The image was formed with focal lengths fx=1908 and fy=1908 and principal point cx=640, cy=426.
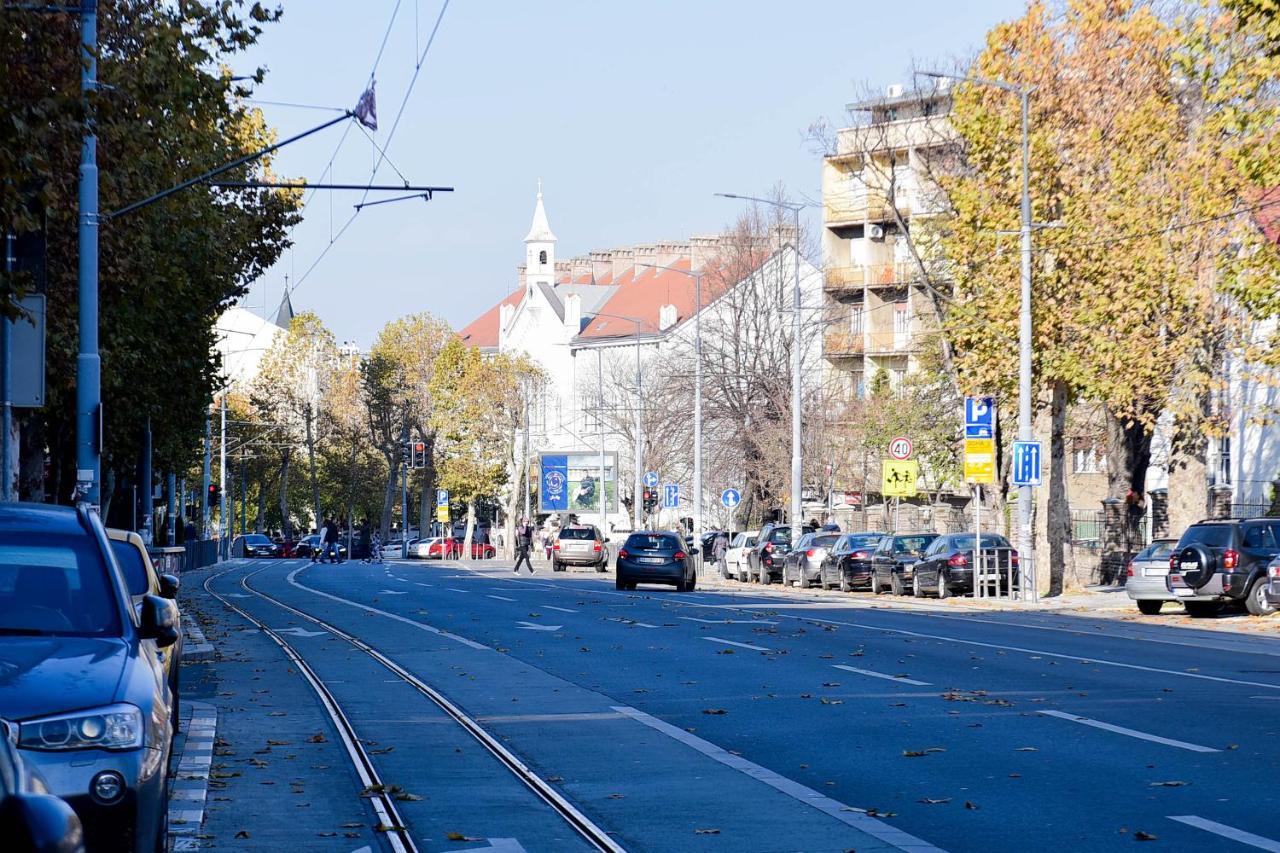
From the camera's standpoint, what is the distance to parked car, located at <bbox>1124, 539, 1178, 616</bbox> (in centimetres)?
3169

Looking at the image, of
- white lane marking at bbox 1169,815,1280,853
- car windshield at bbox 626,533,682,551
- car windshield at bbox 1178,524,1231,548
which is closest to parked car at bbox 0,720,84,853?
white lane marking at bbox 1169,815,1280,853

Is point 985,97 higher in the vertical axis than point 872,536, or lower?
higher

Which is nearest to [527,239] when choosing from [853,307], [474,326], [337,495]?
[474,326]

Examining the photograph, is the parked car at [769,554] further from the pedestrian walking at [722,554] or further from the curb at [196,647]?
the curb at [196,647]

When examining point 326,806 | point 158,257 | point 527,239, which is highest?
point 527,239

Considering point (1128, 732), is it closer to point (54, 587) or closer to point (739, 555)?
point (54, 587)

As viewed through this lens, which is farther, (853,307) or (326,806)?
(853,307)

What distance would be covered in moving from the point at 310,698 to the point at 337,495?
86953mm

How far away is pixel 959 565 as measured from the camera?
40500mm

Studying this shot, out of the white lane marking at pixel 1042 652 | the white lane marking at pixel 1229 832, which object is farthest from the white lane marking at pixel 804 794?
the white lane marking at pixel 1042 652

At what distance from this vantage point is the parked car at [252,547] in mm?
104438

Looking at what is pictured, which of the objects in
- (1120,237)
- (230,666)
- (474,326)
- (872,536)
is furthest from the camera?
(474,326)

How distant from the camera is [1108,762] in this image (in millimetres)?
11617

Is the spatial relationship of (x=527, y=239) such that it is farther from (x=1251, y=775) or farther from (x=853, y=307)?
(x=1251, y=775)
